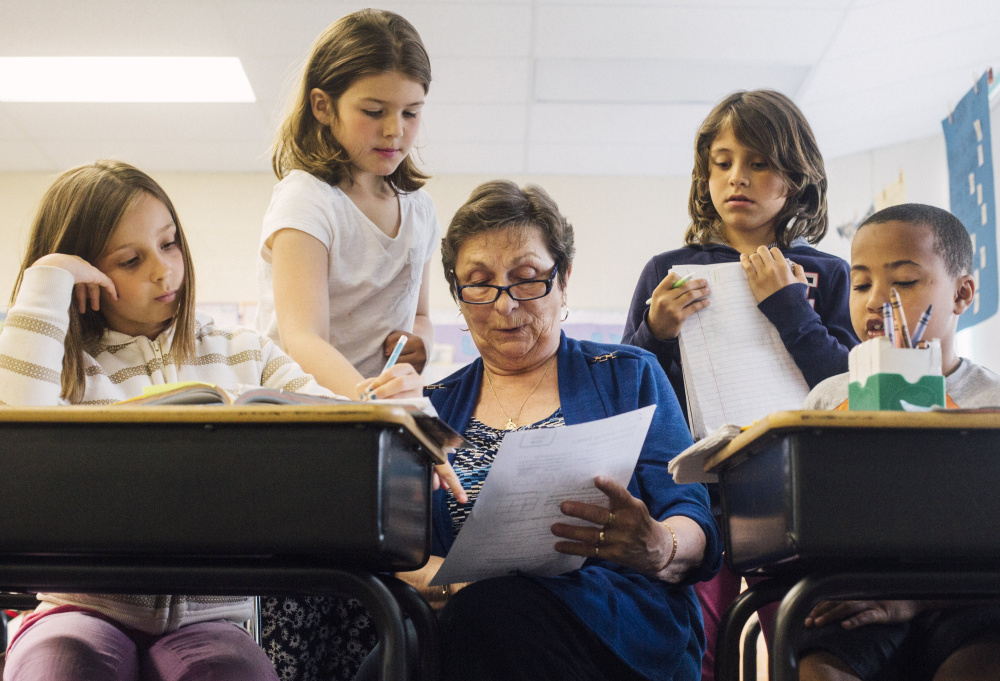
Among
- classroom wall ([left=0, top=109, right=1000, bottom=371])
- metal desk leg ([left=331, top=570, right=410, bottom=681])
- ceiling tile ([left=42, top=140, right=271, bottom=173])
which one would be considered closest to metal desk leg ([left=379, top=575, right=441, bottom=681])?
metal desk leg ([left=331, top=570, right=410, bottom=681])

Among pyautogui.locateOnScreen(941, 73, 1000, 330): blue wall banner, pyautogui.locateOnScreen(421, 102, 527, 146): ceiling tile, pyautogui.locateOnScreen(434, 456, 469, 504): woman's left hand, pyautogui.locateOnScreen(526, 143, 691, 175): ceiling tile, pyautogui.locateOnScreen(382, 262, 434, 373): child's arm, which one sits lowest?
pyautogui.locateOnScreen(434, 456, 469, 504): woman's left hand

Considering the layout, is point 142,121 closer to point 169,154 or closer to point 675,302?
point 169,154

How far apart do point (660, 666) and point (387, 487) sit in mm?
503

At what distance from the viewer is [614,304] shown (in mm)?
5648

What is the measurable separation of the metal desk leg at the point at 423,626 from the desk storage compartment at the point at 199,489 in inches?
4.9

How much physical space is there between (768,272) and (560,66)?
2830 millimetres

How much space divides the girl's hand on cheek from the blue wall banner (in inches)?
89.8

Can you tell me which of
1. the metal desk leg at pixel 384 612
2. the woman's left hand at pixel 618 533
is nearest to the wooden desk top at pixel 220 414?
the metal desk leg at pixel 384 612

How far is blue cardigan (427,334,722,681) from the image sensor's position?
3.62 ft

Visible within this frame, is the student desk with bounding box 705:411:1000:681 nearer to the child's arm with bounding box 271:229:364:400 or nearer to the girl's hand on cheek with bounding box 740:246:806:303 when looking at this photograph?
the girl's hand on cheek with bounding box 740:246:806:303

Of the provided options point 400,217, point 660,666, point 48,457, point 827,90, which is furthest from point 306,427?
point 827,90

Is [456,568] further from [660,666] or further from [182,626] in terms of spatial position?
[182,626]

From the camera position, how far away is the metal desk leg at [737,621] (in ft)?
3.35

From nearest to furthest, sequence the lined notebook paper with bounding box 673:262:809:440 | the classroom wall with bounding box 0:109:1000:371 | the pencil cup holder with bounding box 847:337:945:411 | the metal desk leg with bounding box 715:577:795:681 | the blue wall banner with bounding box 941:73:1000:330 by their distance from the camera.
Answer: the pencil cup holder with bounding box 847:337:945:411 < the metal desk leg with bounding box 715:577:795:681 < the lined notebook paper with bounding box 673:262:809:440 < the blue wall banner with bounding box 941:73:1000:330 < the classroom wall with bounding box 0:109:1000:371
